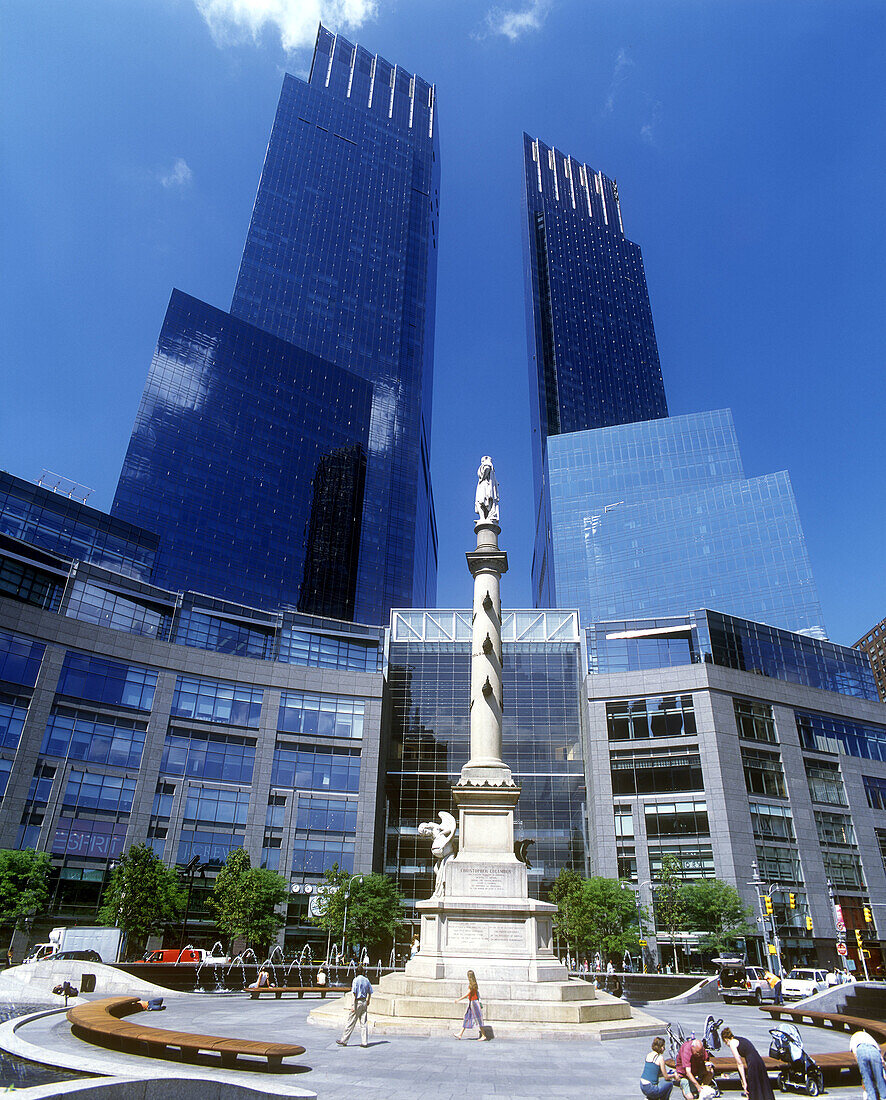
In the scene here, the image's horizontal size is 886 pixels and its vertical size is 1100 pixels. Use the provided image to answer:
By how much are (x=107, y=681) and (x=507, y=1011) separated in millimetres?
47650

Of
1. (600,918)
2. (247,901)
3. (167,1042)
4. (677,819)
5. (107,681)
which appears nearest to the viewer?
(167,1042)

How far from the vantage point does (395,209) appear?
19775 cm

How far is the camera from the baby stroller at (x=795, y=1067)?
41.2 ft

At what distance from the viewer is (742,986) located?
127ft

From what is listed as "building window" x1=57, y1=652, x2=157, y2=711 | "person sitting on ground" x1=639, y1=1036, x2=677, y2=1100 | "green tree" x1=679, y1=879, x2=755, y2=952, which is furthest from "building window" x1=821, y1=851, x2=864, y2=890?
"person sitting on ground" x1=639, y1=1036, x2=677, y2=1100

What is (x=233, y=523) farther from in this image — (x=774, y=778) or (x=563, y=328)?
(x=563, y=328)

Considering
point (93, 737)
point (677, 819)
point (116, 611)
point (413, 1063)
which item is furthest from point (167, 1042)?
point (677, 819)

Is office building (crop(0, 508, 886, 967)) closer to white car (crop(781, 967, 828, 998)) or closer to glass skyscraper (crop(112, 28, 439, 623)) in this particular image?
white car (crop(781, 967, 828, 998))

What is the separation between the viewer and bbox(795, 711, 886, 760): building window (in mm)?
69688

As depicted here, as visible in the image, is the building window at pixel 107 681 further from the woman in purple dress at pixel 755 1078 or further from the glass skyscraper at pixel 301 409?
the woman in purple dress at pixel 755 1078

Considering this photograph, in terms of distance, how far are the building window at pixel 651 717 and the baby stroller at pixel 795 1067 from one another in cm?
5500

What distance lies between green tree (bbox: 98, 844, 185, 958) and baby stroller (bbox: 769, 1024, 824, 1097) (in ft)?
132

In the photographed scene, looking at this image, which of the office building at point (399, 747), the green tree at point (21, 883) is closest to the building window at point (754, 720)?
the office building at point (399, 747)

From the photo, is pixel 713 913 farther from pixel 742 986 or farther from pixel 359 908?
pixel 359 908
